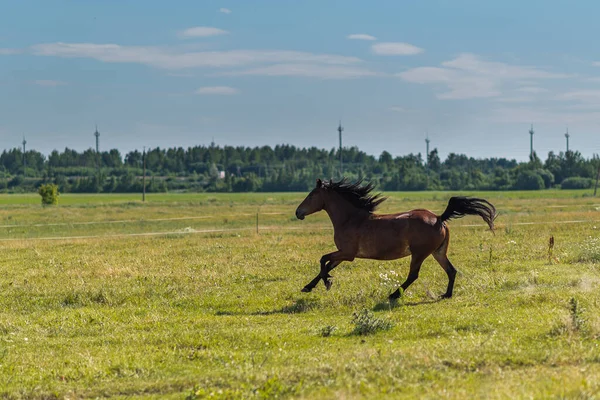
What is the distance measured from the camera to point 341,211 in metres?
15.9

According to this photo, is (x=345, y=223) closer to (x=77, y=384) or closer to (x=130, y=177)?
(x=77, y=384)

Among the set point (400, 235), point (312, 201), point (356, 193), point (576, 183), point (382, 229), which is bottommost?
point (400, 235)

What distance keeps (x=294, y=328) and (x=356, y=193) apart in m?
4.26

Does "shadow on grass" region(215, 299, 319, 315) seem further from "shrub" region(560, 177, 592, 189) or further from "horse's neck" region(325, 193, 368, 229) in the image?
"shrub" region(560, 177, 592, 189)

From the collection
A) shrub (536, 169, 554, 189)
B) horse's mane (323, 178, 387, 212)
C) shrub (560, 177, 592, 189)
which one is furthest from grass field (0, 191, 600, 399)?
→ shrub (536, 169, 554, 189)

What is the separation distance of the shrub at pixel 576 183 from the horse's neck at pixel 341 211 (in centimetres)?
14213

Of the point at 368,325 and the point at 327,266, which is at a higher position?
the point at 327,266

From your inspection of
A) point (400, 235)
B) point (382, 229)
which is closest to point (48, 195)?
point (382, 229)

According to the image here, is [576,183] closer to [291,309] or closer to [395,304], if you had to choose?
[395,304]

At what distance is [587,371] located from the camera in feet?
28.1

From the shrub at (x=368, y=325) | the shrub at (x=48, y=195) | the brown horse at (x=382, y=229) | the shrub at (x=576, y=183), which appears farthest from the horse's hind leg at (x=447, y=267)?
the shrub at (x=576, y=183)

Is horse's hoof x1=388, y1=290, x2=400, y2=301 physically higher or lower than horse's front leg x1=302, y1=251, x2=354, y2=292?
lower

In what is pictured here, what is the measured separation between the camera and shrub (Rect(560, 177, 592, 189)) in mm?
150200

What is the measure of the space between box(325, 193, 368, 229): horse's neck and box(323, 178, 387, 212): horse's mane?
98 millimetres
